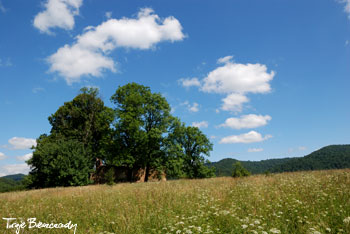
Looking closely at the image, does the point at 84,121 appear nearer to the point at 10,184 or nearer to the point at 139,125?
the point at 139,125

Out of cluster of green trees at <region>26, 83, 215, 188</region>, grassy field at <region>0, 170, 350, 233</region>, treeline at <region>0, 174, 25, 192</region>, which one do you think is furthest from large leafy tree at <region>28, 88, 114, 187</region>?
grassy field at <region>0, 170, 350, 233</region>

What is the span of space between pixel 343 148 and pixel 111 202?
23076cm

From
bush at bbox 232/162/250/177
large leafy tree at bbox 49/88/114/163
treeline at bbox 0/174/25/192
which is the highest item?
large leafy tree at bbox 49/88/114/163

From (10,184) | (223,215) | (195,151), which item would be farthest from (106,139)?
(10,184)

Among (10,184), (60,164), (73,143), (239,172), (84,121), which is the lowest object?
(10,184)

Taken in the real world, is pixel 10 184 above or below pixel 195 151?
below

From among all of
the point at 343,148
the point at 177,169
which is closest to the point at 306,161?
the point at 343,148

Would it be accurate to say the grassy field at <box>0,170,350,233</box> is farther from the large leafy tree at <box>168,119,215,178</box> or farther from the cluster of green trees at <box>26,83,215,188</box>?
the large leafy tree at <box>168,119,215,178</box>

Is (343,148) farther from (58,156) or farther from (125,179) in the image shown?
(58,156)

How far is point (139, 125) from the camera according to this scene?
28031 millimetres

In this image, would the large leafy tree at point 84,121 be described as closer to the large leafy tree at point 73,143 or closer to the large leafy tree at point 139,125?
the large leafy tree at point 73,143

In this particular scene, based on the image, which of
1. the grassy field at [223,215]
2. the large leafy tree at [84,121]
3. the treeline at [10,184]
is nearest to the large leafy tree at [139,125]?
the large leafy tree at [84,121]

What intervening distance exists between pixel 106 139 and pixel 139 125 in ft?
19.1

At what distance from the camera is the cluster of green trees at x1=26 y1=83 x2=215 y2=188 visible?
88.1ft
